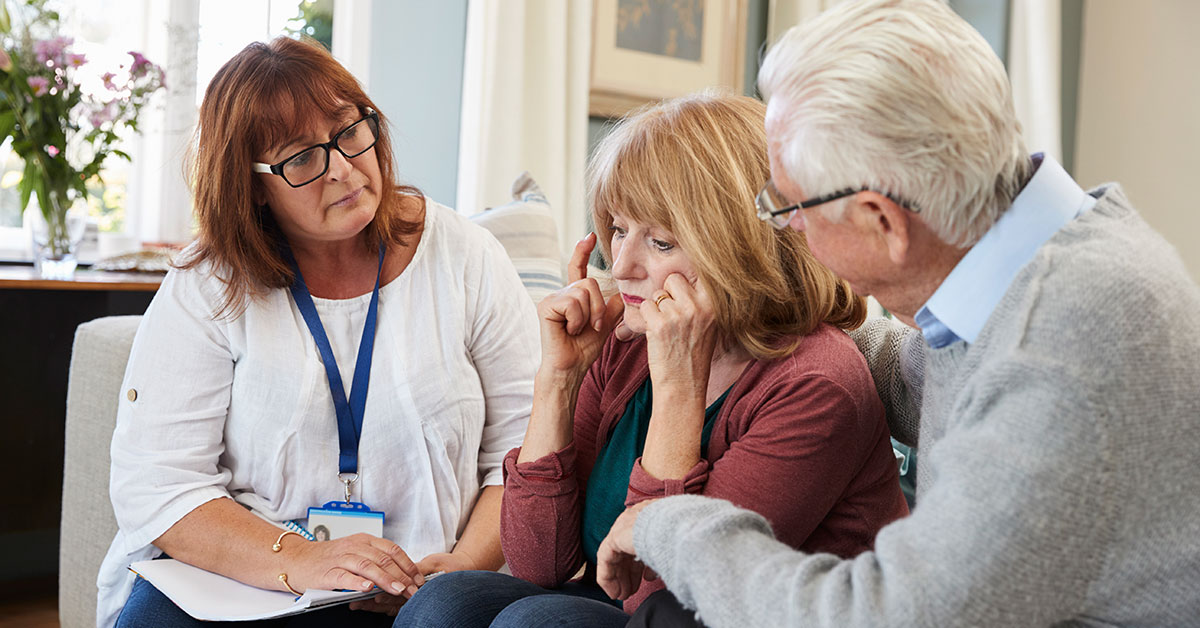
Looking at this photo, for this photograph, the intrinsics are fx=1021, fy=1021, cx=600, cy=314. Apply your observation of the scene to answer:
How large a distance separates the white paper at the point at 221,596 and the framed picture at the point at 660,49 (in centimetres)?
206

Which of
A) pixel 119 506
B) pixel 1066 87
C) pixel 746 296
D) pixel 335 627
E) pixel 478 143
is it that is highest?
pixel 1066 87

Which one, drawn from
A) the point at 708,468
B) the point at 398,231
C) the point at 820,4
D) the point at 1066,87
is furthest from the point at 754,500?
the point at 1066,87

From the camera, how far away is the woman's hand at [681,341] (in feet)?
3.79

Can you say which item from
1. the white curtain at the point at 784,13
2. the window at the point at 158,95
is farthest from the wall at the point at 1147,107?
the window at the point at 158,95

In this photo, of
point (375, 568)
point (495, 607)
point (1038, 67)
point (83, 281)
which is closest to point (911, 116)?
point (495, 607)

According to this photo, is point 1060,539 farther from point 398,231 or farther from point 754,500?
point 398,231

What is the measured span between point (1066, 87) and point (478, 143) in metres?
2.76

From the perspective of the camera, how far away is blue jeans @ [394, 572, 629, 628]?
1.15 metres

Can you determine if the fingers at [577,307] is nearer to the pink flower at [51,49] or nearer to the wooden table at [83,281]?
the wooden table at [83,281]

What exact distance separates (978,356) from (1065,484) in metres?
0.17

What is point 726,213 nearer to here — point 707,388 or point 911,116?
point 707,388

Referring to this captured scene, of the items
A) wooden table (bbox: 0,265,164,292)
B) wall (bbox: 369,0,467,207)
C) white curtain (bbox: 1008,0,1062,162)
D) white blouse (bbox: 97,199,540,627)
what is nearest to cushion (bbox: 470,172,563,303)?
white blouse (bbox: 97,199,540,627)

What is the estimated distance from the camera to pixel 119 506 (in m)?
1.52

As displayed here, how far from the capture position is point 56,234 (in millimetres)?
2436
